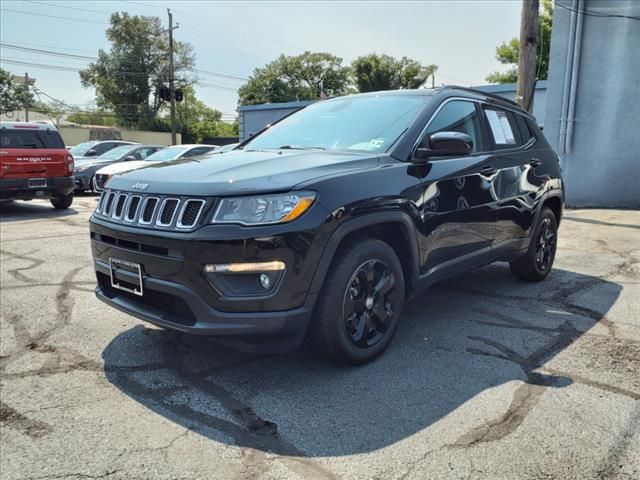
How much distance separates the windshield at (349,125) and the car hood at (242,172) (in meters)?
0.27

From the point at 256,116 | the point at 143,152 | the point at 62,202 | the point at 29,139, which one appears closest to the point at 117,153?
the point at 143,152

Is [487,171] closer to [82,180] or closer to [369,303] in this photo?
[369,303]

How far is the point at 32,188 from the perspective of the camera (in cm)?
1002

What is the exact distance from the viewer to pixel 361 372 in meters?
3.27

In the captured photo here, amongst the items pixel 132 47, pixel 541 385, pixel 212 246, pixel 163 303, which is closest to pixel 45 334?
pixel 163 303

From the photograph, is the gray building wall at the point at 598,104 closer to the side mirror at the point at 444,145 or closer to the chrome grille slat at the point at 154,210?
the side mirror at the point at 444,145

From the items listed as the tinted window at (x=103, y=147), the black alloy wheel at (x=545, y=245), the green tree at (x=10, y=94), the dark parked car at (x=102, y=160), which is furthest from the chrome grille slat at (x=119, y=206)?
the green tree at (x=10, y=94)

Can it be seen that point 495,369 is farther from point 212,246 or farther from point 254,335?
point 212,246

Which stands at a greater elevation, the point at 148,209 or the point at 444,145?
the point at 444,145

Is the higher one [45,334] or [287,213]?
[287,213]

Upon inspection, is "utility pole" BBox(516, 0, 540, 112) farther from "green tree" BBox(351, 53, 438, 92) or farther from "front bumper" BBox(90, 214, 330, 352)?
"green tree" BBox(351, 53, 438, 92)

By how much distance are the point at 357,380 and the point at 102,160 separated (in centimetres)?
1367

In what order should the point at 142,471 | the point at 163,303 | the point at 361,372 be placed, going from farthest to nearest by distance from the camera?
the point at 361,372 < the point at 163,303 < the point at 142,471

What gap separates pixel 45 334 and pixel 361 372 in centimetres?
239
